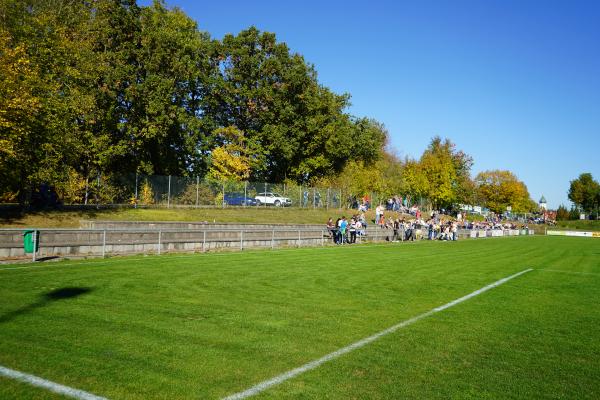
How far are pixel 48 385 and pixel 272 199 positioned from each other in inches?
1449

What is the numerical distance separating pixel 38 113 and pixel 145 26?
A: 58.0 ft

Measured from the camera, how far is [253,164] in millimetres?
47719

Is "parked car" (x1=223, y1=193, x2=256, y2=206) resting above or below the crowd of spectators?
above

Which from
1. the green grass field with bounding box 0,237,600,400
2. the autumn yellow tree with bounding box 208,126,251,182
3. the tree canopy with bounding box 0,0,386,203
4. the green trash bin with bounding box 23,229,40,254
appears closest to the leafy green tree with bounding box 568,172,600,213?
the tree canopy with bounding box 0,0,386,203

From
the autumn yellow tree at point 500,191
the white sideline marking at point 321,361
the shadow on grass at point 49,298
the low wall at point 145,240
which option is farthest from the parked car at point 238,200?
the autumn yellow tree at point 500,191

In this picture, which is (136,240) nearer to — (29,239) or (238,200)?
(29,239)

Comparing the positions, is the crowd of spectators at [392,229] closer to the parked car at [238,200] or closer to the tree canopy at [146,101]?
the parked car at [238,200]

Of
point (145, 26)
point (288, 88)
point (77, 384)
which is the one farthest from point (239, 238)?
point (288, 88)

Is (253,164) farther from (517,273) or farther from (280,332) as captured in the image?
(280,332)

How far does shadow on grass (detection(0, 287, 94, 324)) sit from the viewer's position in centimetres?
716

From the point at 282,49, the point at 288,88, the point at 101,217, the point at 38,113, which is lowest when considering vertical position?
the point at 101,217

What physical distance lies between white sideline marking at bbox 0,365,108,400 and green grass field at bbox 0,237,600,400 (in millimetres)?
95

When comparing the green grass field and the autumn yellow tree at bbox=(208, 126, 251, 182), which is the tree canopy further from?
the green grass field

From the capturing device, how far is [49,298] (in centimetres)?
862
